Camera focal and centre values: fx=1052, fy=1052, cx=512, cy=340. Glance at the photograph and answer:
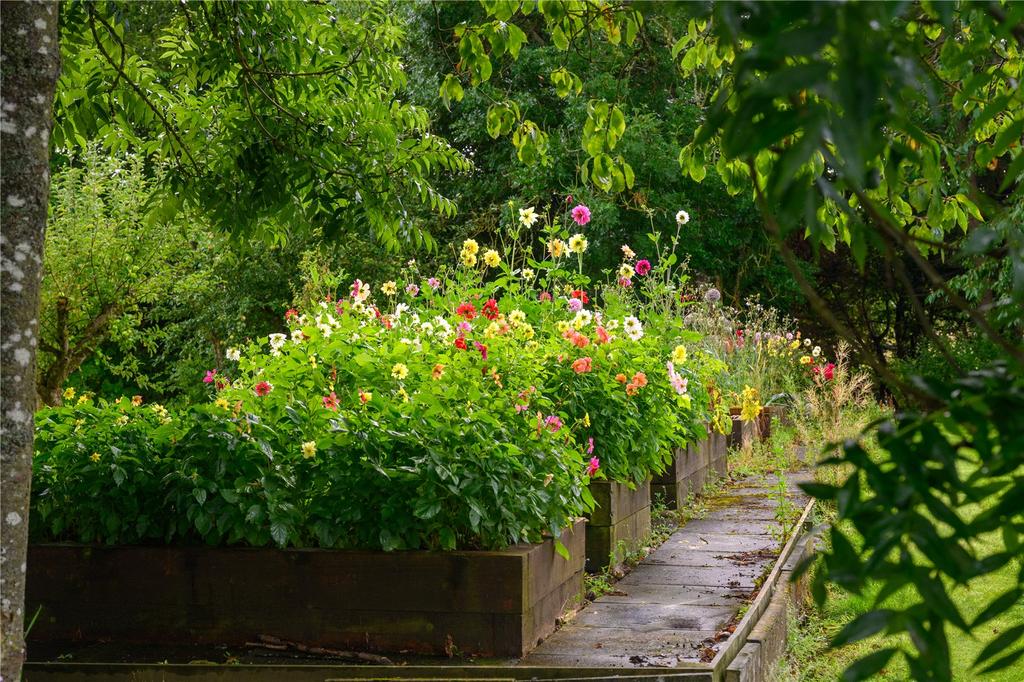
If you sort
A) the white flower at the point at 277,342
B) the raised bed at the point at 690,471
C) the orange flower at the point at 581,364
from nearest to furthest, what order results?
the white flower at the point at 277,342 → the orange flower at the point at 581,364 → the raised bed at the point at 690,471

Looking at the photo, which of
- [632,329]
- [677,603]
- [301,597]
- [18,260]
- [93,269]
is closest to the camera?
[18,260]

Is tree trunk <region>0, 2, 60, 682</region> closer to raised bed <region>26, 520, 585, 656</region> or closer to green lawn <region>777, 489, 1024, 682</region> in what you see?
raised bed <region>26, 520, 585, 656</region>

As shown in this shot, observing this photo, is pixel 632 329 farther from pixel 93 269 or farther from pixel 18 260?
pixel 93 269

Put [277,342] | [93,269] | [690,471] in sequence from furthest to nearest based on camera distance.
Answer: [93,269] < [690,471] < [277,342]

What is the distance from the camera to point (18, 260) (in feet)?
9.13

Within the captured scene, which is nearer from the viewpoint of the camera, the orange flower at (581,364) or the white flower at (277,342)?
the white flower at (277,342)

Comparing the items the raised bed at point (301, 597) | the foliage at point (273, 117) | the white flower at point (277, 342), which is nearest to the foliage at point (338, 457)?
the raised bed at point (301, 597)

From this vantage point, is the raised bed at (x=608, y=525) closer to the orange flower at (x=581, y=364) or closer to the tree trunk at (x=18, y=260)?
the orange flower at (x=581, y=364)

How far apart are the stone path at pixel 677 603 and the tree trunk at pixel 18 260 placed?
1759 millimetres

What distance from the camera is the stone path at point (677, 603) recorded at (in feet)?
12.6

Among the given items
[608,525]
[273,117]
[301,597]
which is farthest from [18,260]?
[608,525]

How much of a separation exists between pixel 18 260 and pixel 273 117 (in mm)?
2536

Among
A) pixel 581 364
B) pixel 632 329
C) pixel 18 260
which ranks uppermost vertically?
pixel 632 329

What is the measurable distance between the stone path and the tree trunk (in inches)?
69.2
